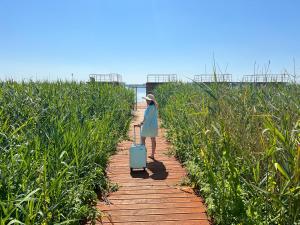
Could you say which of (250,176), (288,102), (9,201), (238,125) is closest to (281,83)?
(288,102)

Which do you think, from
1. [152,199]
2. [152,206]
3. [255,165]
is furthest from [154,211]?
[255,165]

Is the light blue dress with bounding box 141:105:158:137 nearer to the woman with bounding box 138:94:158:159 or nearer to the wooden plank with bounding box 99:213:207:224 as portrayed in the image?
the woman with bounding box 138:94:158:159

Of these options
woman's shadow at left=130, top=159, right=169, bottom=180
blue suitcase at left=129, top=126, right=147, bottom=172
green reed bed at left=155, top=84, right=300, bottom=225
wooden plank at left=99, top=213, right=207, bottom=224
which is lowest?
wooden plank at left=99, top=213, right=207, bottom=224

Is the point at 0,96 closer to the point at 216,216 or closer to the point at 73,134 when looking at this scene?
the point at 73,134

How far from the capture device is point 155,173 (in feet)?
22.4

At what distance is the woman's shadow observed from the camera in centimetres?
660

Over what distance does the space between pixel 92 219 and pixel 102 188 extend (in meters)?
Answer: 1.02

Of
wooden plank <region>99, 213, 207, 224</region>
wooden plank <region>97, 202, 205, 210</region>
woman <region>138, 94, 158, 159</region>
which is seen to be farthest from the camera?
woman <region>138, 94, 158, 159</region>

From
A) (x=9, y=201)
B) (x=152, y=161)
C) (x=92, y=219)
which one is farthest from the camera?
(x=152, y=161)

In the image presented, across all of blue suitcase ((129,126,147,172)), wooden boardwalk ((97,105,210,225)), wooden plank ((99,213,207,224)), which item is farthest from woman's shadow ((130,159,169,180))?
wooden plank ((99,213,207,224))

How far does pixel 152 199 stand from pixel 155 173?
1.50 meters

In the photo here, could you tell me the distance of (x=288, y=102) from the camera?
413 centimetres

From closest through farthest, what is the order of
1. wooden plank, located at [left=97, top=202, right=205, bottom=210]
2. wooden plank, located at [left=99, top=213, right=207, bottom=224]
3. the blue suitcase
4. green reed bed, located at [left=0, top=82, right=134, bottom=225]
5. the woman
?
1. green reed bed, located at [left=0, top=82, right=134, bottom=225]
2. wooden plank, located at [left=99, top=213, right=207, bottom=224]
3. wooden plank, located at [left=97, top=202, right=205, bottom=210]
4. the blue suitcase
5. the woman

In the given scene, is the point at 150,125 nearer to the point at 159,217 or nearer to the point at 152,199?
the point at 152,199
